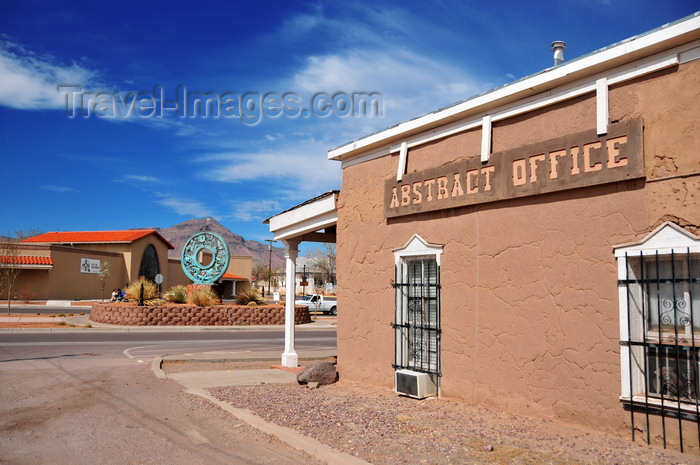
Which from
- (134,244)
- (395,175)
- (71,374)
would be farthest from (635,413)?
(134,244)

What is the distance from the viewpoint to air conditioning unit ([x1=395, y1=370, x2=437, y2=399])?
26.8 ft

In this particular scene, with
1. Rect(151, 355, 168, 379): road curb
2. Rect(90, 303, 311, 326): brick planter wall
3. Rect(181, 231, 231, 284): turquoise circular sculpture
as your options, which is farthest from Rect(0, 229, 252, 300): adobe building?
Rect(151, 355, 168, 379): road curb

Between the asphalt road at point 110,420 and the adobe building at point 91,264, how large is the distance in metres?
28.9

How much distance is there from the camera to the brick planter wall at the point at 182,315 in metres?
25.5

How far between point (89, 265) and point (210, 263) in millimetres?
22642

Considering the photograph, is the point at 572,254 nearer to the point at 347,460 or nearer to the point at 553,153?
the point at 553,153

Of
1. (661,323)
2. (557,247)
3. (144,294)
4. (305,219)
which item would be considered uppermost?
(305,219)

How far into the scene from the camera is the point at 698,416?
212 inches

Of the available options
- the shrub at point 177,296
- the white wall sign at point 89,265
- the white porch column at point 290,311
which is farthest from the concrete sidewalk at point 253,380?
the white wall sign at point 89,265

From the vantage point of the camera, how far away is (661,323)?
5.93 m

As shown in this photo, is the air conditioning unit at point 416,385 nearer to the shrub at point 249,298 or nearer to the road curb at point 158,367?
the road curb at point 158,367

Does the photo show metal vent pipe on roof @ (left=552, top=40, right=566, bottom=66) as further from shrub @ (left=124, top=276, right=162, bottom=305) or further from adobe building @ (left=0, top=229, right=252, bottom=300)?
adobe building @ (left=0, top=229, right=252, bottom=300)

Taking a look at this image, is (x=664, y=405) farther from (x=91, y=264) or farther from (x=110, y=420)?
(x=91, y=264)

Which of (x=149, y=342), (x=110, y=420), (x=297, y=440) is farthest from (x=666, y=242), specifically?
(x=149, y=342)
